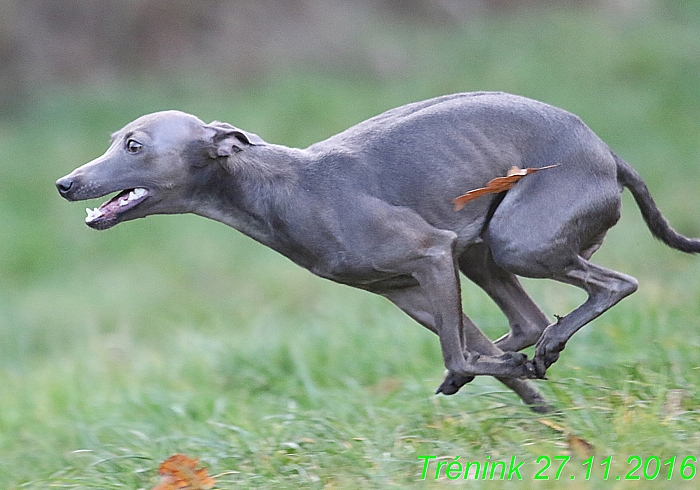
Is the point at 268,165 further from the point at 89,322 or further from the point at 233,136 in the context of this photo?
the point at 89,322

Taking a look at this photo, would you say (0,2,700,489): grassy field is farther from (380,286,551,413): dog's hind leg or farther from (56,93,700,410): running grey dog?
(56,93,700,410): running grey dog

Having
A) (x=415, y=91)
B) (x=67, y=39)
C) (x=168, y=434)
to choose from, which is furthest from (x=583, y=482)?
(x=67, y=39)

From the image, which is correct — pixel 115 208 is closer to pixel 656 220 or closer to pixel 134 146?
pixel 134 146

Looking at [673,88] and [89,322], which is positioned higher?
[673,88]

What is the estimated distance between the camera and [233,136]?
438cm

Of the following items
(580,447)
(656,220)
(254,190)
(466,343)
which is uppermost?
(254,190)

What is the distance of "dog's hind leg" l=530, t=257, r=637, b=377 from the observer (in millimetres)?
4391

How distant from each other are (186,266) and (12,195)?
260 centimetres

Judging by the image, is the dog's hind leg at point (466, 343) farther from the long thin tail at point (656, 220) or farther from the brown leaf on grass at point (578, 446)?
the long thin tail at point (656, 220)

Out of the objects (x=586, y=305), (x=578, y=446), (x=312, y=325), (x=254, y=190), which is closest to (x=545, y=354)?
(x=586, y=305)

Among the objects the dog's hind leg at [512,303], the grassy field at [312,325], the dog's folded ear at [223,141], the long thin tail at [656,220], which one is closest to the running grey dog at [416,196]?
the dog's folded ear at [223,141]

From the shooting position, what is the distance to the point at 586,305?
14.6 ft

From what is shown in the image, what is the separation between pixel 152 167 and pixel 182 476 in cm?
126

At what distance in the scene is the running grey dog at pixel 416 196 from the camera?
4305mm
